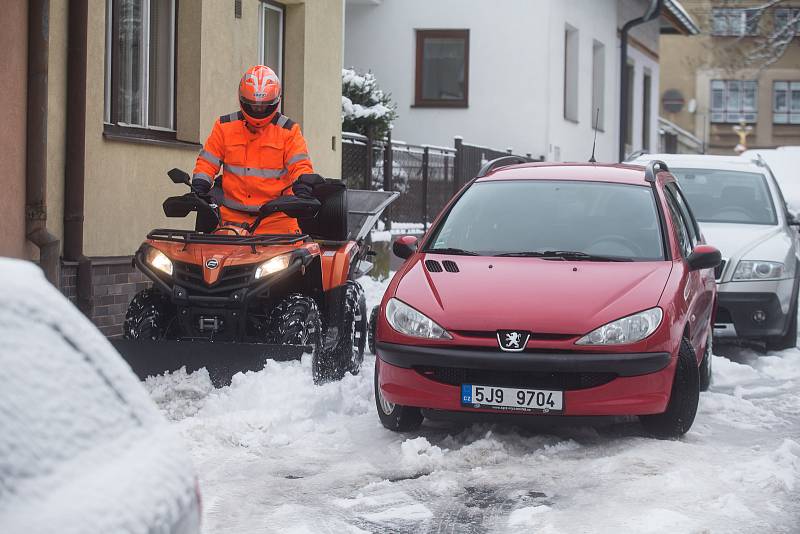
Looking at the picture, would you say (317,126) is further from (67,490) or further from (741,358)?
(67,490)

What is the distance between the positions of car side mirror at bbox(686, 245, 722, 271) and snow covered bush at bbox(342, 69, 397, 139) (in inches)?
424

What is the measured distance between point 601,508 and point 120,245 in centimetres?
617

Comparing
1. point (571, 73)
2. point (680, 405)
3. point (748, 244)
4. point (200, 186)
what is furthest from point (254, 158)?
point (571, 73)

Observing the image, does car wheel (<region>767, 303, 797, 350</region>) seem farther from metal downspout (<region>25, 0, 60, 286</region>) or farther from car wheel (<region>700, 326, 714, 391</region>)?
metal downspout (<region>25, 0, 60, 286</region>)

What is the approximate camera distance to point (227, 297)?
26.6 ft

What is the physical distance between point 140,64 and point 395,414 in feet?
18.3

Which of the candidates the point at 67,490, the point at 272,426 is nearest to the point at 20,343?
the point at 67,490

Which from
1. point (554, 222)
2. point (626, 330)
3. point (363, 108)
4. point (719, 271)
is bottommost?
point (626, 330)

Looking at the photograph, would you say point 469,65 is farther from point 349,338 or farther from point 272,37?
point 349,338

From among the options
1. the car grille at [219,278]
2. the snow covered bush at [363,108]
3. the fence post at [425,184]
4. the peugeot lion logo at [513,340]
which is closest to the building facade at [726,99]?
the fence post at [425,184]

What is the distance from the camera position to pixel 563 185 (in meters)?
8.62

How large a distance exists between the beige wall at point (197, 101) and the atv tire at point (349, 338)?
241 cm

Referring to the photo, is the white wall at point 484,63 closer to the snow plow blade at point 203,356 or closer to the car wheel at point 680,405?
the snow plow blade at point 203,356

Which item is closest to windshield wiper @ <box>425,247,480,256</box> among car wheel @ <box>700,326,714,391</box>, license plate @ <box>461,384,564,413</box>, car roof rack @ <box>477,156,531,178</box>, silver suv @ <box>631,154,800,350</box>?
car roof rack @ <box>477,156,531,178</box>
